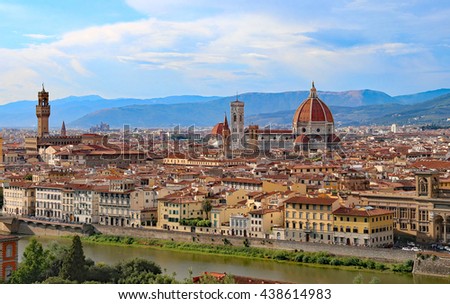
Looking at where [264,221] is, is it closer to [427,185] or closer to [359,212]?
[359,212]

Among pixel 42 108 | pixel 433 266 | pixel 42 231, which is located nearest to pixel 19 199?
pixel 42 231

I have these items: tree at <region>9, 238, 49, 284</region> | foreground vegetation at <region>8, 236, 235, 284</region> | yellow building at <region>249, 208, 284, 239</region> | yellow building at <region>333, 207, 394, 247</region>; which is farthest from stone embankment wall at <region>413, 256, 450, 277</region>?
tree at <region>9, 238, 49, 284</region>

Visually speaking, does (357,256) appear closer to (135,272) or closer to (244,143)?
(135,272)

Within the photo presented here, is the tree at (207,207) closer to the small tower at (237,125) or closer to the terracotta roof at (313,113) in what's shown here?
the small tower at (237,125)

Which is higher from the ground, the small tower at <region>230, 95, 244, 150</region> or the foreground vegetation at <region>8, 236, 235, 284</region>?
the small tower at <region>230, 95, 244, 150</region>

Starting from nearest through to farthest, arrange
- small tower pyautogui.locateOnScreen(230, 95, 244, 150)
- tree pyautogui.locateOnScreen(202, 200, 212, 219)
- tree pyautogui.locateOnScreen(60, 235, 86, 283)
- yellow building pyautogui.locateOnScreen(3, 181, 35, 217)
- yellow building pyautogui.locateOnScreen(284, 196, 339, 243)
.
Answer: tree pyautogui.locateOnScreen(60, 235, 86, 283)
yellow building pyautogui.locateOnScreen(284, 196, 339, 243)
tree pyautogui.locateOnScreen(202, 200, 212, 219)
yellow building pyautogui.locateOnScreen(3, 181, 35, 217)
small tower pyautogui.locateOnScreen(230, 95, 244, 150)

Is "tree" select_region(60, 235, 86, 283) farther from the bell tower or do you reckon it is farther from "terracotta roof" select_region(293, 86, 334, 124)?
the bell tower

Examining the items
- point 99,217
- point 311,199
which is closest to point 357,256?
point 311,199

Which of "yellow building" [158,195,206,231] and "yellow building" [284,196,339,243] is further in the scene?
"yellow building" [158,195,206,231]
